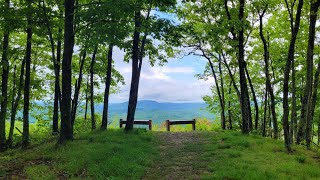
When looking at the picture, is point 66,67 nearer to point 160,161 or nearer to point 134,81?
point 134,81

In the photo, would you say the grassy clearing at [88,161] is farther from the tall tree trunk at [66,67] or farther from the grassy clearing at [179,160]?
the tall tree trunk at [66,67]

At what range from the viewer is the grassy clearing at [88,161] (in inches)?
Answer: 395

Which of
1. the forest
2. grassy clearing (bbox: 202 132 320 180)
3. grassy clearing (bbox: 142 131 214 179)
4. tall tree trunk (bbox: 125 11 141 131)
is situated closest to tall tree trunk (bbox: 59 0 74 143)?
the forest

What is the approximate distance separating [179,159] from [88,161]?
11.9ft

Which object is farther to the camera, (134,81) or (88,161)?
(134,81)

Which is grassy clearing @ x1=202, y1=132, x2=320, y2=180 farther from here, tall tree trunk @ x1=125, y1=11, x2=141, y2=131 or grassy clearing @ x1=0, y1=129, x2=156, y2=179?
tall tree trunk @ x1=125, y1=11, x2=141, y2=131

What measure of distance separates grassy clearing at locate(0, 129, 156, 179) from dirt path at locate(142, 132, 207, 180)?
475 millimetres

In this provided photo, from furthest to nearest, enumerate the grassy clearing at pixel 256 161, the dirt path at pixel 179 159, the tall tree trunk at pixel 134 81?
the tall tree trunk at pixel 134 81 < the dirt path at pixel 179 159 < the grassy clearing at pixel 256 161

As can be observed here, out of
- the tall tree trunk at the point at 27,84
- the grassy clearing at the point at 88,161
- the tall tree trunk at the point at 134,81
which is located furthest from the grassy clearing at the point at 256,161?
the tall tree trunk at the point at 27,84

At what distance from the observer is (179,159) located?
40.4 ft

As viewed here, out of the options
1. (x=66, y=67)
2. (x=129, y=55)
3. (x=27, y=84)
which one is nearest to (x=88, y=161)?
(x=66, y=67)

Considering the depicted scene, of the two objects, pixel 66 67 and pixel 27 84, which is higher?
pixel 66 67

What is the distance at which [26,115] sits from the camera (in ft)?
50.1

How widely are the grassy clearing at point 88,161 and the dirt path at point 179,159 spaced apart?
47cm
